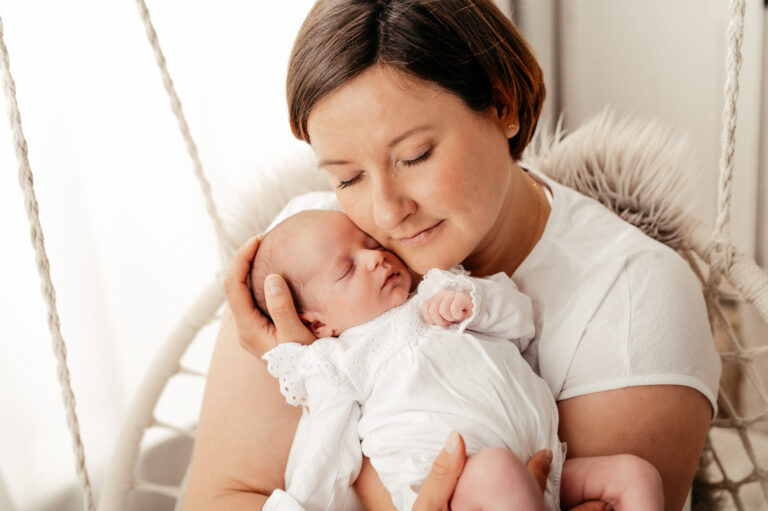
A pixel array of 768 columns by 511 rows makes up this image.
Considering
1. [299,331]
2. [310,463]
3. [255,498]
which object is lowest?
[255,498]

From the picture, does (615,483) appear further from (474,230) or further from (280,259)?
(280,259)

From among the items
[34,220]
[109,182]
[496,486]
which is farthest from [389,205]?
[109,182]

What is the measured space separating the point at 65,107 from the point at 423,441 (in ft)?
3.48

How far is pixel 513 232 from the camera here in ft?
4.16

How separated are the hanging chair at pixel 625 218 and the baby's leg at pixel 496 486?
594 mm

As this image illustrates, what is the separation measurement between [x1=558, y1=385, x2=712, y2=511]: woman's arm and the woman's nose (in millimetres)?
361

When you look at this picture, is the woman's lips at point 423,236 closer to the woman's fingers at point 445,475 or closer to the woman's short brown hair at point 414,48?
the woman's short brown hair at point 414,48

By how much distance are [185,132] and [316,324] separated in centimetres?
47

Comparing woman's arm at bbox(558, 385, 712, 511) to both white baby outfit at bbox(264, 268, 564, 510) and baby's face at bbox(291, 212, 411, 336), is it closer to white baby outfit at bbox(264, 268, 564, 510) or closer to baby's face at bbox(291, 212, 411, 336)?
white baby outfit at bbox(264, 268, 564, 510)

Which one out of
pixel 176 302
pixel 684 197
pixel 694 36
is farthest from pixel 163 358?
pixel 694 36

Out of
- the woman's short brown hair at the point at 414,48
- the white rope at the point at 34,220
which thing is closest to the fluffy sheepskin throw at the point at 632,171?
the woman's short brown hair at the point at 414,48

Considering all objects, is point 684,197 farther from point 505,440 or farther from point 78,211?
point 78,211

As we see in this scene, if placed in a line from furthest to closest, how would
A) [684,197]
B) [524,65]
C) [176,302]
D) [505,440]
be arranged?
[176,302]
[684,197]
[524,65]
[505,440]

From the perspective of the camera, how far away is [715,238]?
1293 millimetres
